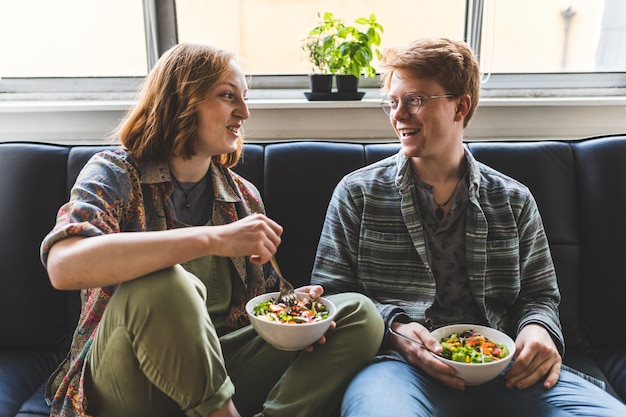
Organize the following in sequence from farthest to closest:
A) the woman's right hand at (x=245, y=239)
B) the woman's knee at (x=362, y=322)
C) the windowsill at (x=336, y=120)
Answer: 1. the windowsill at (x=336, y=120)
2. the woman's knee at (x=362, y=322)
3. the woman's right hand at (x=245, y=239)

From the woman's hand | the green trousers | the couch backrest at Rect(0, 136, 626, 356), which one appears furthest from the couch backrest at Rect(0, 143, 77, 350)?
the woman's hand

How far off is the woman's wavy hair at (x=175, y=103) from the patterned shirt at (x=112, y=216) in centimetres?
5

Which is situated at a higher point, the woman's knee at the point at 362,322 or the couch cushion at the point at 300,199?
the couch cushion at the point at 300,199

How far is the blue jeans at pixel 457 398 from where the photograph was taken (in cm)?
121

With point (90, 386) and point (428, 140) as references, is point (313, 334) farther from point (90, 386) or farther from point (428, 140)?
point (428, 140)

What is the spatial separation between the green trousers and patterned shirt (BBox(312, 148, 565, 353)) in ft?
0.47

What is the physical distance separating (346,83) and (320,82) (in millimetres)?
93

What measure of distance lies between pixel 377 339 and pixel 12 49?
1.86 meters

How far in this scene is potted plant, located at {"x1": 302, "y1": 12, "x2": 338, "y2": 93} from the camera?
6.81ft

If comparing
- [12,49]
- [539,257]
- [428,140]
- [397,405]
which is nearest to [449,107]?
[428,140]

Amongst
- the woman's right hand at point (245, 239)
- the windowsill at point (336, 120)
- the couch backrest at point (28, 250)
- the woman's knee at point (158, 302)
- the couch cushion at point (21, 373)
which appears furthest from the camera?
the windowsill at point (336, 120)

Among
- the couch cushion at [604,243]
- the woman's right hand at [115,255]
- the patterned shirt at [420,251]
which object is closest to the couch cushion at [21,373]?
the woman's right hand at [115,255]

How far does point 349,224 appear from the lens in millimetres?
1558

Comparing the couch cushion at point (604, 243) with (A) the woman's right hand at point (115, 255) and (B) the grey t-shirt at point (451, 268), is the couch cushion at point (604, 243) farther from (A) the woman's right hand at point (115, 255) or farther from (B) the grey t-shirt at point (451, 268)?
(A) the woman's right hand at point (115, 255)
